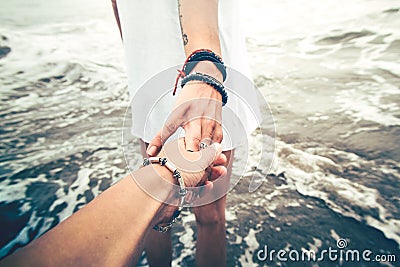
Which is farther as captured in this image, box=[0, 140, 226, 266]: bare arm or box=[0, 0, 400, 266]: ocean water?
box=[0, 0, 400, 266]: ocean water

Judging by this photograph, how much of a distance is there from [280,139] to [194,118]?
2486 mm

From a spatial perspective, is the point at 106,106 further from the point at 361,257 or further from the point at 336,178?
the point at 361,257

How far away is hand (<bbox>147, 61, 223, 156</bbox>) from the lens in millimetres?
914

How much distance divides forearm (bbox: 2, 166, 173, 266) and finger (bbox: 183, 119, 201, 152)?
167 mm

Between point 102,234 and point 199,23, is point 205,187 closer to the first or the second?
point 102,234

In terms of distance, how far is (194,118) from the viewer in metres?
0.92

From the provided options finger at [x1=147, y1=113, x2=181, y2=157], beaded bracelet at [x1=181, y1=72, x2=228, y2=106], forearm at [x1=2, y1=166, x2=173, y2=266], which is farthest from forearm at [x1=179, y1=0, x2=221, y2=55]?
forearm at [x1=2, y1=166, x2=173, y2=266]

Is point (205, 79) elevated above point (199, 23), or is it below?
below

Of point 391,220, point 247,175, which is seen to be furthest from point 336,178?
point 247,175

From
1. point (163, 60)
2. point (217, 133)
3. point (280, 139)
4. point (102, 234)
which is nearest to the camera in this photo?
point (102, 234)

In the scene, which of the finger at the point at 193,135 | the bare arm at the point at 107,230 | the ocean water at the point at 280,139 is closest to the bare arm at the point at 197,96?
the finger at the point at 193,135

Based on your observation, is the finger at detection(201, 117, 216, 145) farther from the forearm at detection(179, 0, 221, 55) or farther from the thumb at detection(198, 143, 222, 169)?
the forearm at detection(179, 0, 221, 55)

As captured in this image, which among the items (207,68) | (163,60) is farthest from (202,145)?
(163,60)

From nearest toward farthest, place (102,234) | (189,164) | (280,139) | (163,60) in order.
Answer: (102,234) < (189,164) < (163,60) < (280,139)
